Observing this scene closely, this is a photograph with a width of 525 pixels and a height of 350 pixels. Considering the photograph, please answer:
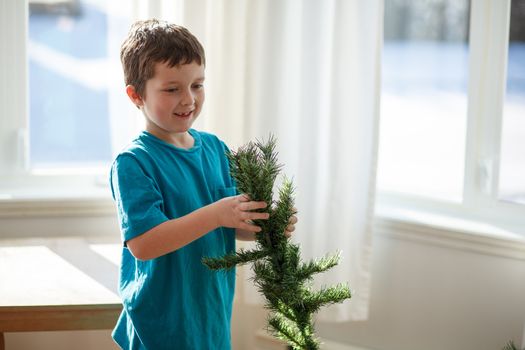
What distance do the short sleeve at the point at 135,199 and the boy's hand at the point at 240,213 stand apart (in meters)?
0.14

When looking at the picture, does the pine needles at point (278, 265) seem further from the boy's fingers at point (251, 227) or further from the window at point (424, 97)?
the window at point (424, 97)

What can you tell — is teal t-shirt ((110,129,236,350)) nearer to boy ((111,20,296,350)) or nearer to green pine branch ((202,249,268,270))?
boy ((111,20,296,350))

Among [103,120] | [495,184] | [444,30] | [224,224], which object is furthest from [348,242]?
[224,224]

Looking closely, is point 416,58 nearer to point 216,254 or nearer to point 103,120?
point 103,120

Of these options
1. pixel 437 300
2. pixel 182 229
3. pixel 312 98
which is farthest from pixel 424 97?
pixel 182 229

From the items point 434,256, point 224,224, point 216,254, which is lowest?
point 434,256

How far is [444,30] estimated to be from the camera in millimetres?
2738

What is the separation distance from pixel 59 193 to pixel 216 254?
4.22ft

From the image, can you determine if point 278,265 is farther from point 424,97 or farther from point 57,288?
point 424,97

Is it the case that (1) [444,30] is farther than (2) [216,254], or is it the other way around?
(1) [444,30]

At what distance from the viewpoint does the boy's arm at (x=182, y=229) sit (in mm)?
1494

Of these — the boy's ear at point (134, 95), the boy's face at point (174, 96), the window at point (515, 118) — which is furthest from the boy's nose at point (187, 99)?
the window at point (515, 118)

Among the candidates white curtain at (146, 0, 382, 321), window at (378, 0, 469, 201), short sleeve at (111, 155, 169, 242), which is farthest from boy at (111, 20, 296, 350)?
window at (378, 0, 469, 201)

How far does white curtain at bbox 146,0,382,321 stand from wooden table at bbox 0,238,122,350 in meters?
0.60
